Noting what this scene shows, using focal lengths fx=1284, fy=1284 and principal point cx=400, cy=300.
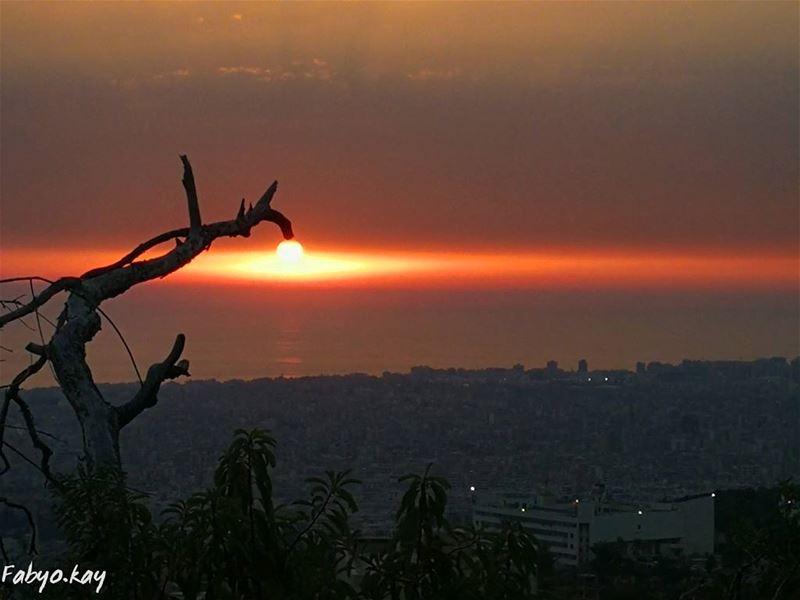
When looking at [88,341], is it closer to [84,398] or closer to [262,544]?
[84,398]

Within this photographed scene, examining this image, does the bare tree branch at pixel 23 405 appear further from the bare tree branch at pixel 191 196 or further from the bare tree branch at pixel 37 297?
the bare tree branch at pixel 191 196

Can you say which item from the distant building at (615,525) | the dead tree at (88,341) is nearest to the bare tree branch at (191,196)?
the dead tree at (88,341)

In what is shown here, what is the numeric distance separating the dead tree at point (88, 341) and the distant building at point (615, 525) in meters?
15.6

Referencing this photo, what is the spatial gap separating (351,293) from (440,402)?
252 ft

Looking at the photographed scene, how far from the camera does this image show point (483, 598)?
3520mm

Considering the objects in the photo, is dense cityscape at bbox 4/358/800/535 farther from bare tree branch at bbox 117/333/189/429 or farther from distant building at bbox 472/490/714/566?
distant building at bbox 472/490/714/566

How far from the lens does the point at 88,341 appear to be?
13.8ft

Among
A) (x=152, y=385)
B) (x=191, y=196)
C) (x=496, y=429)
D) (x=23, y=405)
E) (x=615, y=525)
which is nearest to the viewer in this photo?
(x=23, y=405)

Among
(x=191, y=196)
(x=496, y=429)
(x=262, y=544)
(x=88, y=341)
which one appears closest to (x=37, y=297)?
(x=88, y=341)

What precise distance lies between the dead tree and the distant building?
15.6 metres

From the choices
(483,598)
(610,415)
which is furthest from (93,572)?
(610,415)

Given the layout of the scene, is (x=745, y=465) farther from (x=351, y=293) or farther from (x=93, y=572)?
(x=351, y=293)

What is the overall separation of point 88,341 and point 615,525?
18.9m

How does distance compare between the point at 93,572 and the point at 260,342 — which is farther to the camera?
the point at 260,342
